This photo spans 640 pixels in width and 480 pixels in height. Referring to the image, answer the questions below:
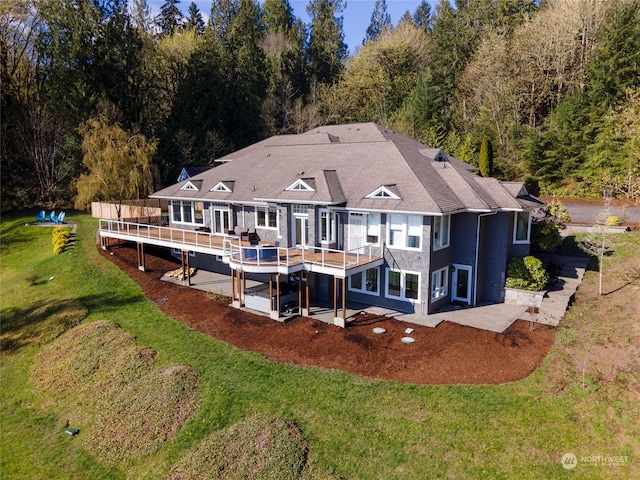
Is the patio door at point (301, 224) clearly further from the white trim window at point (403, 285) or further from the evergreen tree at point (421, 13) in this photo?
the evergreen tree at point (421, 13)

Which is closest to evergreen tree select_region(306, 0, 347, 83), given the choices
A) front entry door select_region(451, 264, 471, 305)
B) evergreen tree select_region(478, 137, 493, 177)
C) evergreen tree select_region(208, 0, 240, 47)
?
evergreen tree select_region(208, 0, 240, 47)

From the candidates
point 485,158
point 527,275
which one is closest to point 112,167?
point 527,275

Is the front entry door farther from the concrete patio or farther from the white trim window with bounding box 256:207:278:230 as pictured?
the white trim window with bounding box 256:207:278:230

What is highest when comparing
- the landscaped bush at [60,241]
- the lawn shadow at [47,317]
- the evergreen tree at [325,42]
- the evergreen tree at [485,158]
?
the evergreen tree at [325,42]

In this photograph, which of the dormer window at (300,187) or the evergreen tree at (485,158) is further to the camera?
the evergreen tree at (485,158)

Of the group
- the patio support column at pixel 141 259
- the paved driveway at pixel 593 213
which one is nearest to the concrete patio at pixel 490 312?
the patio support column at pixel 141 259
